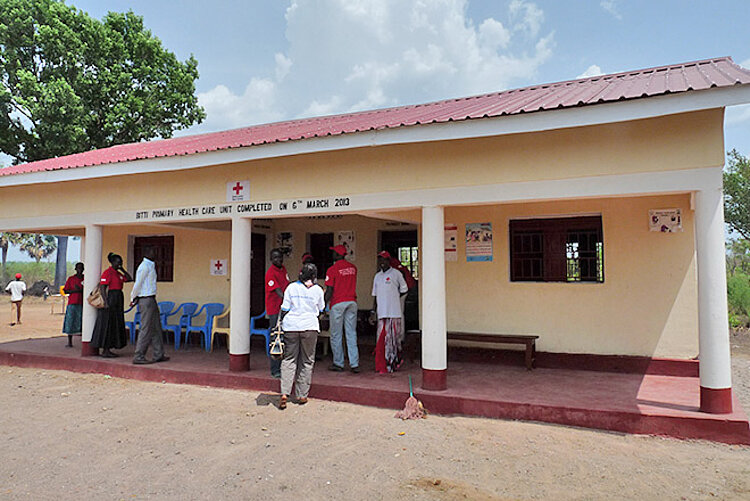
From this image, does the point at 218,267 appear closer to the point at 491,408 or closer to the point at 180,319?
the point at 180,319

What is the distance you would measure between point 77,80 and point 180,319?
1459cm

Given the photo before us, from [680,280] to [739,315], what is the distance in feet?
35.3

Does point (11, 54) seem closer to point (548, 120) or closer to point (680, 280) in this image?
A: point (548, 120)

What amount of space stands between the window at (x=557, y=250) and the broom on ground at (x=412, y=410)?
2.85 m

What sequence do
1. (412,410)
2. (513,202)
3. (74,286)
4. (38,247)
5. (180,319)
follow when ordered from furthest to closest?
(38,247)
(180,319)
(74,286)
(513,202)
(412,410)

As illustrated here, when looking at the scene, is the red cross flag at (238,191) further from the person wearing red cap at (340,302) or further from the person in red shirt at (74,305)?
the person in red shirt at (74,305)

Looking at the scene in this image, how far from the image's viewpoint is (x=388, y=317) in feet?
22.5

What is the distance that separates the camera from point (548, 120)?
16.2 feet

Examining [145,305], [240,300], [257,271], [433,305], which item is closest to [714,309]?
[433,305]

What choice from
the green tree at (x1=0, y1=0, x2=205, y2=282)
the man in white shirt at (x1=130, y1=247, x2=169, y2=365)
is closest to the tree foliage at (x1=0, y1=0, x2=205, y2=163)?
the green tree at (x1=0, y1=0, x2=205, y2=282)

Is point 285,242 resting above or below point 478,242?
above

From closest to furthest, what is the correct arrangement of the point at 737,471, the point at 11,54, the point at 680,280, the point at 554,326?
the point at 737,471
the point at 680,280
the point at 554,326
the point at 11,54

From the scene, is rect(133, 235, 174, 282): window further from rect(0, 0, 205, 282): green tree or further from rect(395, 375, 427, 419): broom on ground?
rect(0, 0, 205, 282): green tree

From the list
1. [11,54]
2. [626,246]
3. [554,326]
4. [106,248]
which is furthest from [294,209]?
[11,54]
